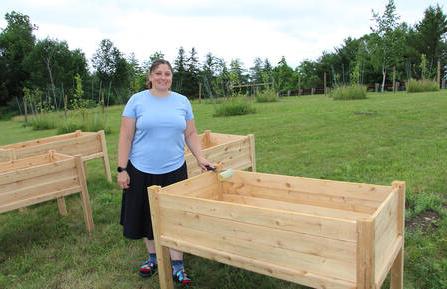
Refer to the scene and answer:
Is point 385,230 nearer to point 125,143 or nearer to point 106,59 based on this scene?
point 125,143

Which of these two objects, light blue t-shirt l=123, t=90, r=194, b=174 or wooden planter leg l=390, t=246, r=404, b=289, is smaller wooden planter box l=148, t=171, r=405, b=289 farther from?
light blue t-shirt l=123, t=90, r=194, b=174

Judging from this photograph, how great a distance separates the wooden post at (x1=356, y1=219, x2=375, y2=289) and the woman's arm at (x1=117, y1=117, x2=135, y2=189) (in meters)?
1.96

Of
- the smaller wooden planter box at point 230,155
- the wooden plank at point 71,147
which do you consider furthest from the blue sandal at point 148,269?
the wooden plank at point 71,147

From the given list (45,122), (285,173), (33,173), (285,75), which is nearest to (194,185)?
(33,173)

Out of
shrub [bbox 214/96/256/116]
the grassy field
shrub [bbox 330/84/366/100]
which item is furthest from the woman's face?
shrub [bbox 330/84/366/100]

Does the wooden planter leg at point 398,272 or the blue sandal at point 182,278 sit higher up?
the wooden planter leg at point 398,272

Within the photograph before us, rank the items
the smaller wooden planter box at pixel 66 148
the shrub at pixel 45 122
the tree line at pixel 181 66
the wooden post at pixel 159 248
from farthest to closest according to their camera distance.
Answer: the tree line at pixel 181 66 < the shrub at pixel 45 122 < the smaller wooden planter box at pixel 66 148 < the wooden post at pixel 159 248

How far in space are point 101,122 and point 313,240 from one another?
42.4ft

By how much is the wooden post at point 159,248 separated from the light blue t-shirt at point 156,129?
1.02 ft

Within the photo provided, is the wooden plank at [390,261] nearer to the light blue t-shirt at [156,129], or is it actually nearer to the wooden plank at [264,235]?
the wooden plank at [264,235]

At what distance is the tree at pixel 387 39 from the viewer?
27969mm

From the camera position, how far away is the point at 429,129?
8.66 metres

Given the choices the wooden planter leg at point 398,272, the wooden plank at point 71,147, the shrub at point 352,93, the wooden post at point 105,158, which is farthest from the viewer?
the shrub at point 352,93

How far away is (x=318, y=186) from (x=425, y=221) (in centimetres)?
181
